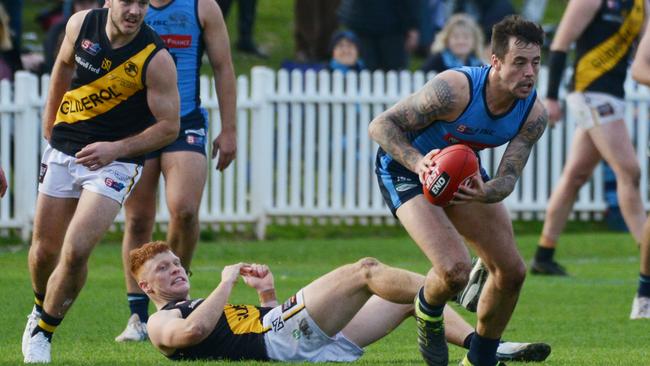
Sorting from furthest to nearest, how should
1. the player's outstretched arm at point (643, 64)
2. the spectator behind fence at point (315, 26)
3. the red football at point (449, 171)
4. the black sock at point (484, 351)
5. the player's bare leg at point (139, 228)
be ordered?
1. the spectator behind fence at point (315, 26)
2. the player's outstretched arm at point (643, 64)
3. the player's bare leg at point (139, 228)
4. the black sock at point (484, 351)
5. the red football at point (449, 171)

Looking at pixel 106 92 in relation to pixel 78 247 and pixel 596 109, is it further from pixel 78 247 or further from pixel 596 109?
pixel 596 109

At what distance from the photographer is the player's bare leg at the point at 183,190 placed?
29.2 feet

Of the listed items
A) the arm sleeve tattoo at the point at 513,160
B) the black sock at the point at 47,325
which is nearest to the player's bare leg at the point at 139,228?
the black sock at the point at 47,325

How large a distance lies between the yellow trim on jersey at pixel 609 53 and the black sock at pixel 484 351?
4667mm

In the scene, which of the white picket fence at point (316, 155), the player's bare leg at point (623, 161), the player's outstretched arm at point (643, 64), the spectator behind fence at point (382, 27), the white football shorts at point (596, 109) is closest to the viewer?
the player's outstretched arm at point (643, 64)

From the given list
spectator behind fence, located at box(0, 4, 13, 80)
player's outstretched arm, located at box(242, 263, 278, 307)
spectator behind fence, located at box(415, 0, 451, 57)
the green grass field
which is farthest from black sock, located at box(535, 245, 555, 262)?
spectator behind fence, located at box(415, 0, 451, 57)

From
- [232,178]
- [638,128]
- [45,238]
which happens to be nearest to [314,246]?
[232,178]

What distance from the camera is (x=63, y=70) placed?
8.36 m

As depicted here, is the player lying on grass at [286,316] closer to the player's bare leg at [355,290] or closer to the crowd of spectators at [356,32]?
the player's bare leg at [355,290]

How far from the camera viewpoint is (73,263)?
7.78 metres

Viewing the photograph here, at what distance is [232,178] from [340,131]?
4.20 ft

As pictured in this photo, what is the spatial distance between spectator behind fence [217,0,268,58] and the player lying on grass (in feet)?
43.6

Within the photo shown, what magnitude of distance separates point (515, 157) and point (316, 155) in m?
8.39

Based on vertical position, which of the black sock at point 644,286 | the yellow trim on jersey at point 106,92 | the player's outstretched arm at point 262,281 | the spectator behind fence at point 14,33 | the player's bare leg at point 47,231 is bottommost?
the black sock at point 644,286
